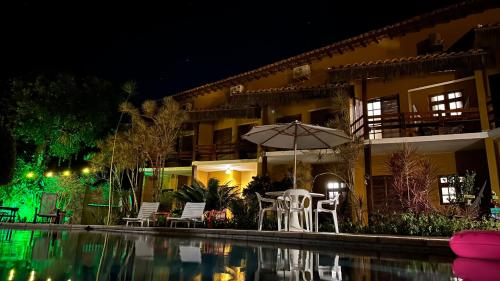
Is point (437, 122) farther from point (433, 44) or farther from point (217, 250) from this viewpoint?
point (217, 250)

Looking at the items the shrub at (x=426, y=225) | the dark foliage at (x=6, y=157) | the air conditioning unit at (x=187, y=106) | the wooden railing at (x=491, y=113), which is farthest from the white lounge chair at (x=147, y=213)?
the wooden railing at (x=491, y=113)

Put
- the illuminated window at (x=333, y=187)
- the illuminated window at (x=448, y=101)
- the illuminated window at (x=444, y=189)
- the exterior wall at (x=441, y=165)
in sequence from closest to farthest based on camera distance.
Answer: the illuminated window at (x=444, y=189) → the exterior wall at (x=441, y=165) → the illuminated window at (x=448, y=101) → the illuminated window at (x=333, y=187)

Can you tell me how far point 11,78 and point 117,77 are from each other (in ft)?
21.2

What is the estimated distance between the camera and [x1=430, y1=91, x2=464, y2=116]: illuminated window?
13508 millimetres

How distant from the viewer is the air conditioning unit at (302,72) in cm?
1745

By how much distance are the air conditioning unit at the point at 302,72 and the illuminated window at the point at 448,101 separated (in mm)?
5590

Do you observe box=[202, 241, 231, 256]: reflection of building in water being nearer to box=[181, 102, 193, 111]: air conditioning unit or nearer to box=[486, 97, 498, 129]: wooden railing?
box=[486, 97, 498, 129]: wooden railing

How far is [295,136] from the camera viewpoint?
9.59 meters

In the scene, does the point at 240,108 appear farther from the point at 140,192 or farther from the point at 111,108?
the point at 111,108

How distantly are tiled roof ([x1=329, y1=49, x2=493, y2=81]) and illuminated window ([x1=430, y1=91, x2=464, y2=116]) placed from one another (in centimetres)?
177

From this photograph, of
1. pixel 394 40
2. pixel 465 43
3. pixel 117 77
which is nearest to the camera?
pixel 465 43

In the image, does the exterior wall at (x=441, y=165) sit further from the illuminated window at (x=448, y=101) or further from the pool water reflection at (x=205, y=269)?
the pool water reflection at (x=205, y=269)

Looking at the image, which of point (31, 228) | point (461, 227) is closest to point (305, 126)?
point (461, 227)

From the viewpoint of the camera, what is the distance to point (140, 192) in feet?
64.5
